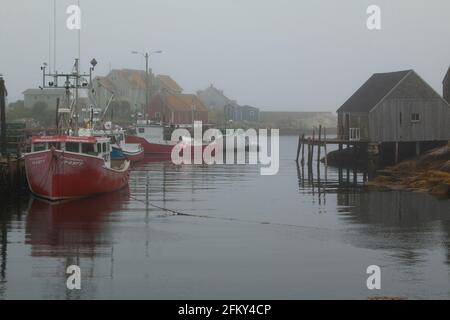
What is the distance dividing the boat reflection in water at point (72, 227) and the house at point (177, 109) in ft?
311

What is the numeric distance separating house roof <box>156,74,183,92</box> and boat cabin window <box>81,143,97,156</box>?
125 m

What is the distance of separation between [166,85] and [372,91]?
96.8 metres

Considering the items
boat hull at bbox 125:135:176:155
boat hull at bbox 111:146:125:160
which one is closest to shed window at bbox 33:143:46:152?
boat hull at bbox 111:146:125:160

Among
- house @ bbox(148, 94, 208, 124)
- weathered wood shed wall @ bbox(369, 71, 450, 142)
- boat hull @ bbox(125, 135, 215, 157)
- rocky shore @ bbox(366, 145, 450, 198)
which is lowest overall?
rocky shore @ bbox(366, 145, 450, 198)

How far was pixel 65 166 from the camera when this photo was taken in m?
34.7

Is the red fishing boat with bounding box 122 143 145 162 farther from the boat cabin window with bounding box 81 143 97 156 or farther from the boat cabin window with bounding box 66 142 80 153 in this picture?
the boat cabin window with bounding box 66 142 80 153

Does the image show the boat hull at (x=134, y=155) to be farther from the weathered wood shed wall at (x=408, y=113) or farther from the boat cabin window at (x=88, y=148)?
the boat cabin window at (x=88, y=148)

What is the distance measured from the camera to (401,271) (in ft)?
65.7

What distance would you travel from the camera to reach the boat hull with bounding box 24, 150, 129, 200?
34.4 meters

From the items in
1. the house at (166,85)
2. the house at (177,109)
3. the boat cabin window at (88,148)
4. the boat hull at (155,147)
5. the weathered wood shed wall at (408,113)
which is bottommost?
the boat cabin window at (88,148)

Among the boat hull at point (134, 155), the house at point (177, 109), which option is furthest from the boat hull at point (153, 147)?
the house at point (177, 109)

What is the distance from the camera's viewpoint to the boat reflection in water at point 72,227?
23163 mm
